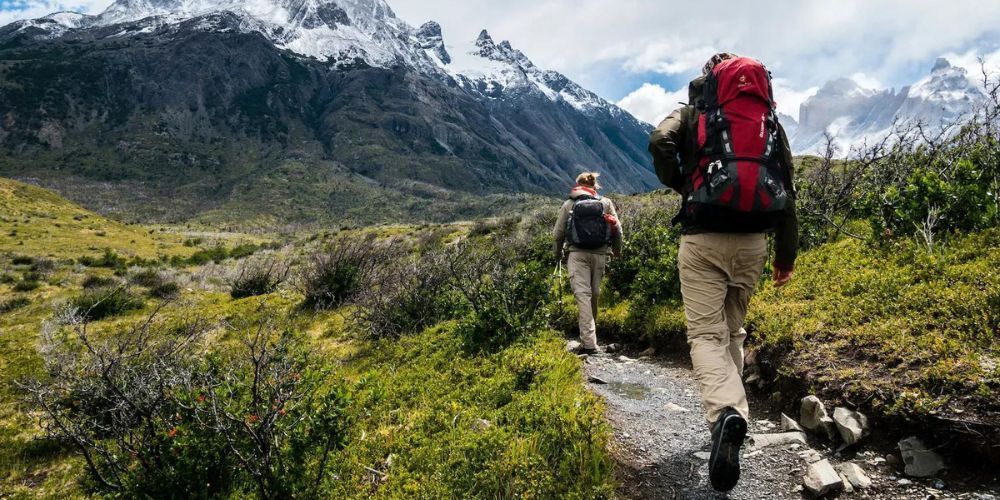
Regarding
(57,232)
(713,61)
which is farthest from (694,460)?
(57,232)

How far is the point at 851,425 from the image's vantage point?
3453mm

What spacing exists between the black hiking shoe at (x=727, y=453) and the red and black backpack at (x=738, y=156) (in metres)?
1.27

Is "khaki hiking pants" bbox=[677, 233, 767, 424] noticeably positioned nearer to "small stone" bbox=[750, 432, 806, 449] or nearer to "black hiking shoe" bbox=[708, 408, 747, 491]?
"black hiking shoe" bbox=[708, 408, 747, 491]

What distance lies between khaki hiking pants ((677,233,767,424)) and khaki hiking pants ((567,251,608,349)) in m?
2.98

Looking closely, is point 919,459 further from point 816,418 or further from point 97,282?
point 97,282

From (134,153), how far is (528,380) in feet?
676

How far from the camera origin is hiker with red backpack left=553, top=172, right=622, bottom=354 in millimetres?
6582

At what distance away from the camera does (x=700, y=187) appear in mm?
3320

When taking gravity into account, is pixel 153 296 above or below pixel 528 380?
below

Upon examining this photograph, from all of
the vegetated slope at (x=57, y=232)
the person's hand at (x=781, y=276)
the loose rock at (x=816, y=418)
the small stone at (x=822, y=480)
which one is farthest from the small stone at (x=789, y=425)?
the vegetated slope at (x=57, y=232)

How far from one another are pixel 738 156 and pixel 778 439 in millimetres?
2213

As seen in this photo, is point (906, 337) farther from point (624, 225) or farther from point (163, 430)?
point (624, 225)

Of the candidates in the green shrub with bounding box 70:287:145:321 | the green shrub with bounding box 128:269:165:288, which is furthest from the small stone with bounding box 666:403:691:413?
the green shrub with bounding box 128:269:165:288

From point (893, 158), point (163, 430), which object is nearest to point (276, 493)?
point (163, 430)
